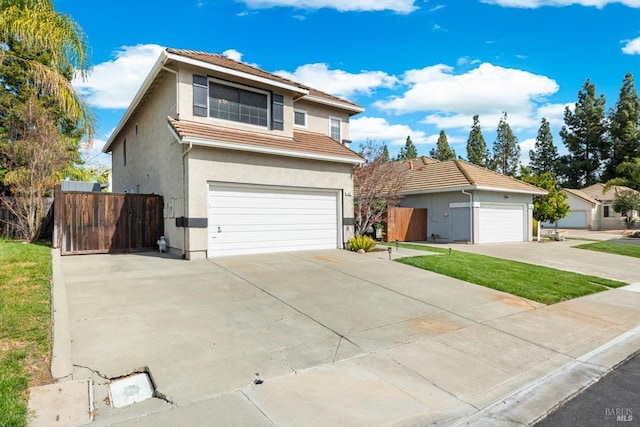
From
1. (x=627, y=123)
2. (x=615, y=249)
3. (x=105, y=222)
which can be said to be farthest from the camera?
(x=627, y=123)

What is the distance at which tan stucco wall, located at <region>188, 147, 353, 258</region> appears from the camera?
10539mm

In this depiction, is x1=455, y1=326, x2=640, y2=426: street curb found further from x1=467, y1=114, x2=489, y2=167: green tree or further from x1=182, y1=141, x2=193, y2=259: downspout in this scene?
x1=467, y1=114, x2=489, y2=167: green tree

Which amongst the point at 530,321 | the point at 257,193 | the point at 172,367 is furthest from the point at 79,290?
the point at 530,321

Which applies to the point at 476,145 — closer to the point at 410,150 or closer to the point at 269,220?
the point at 410,150

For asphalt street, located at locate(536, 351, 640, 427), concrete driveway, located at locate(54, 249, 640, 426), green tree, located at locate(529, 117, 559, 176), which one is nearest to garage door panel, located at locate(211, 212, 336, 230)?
concrete driveway, located at locate(54, 249, 640, 426)

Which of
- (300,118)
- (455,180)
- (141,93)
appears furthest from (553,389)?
(455,180)

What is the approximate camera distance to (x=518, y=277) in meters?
9.89

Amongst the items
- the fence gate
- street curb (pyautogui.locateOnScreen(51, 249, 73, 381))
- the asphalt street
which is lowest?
the asphalt street

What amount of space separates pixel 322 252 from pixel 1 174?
1418 centimetres

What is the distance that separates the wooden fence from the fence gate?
422 inches

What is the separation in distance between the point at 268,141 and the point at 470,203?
11.3m

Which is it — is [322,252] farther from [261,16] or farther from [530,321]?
[261,16]

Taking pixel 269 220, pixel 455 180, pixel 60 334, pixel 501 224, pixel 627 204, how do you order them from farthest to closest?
pixel 627 204 < pixel 501 224 < pixel 455 180 < pixel 269 220 < pixel 60 334

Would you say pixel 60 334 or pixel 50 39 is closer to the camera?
pixel 60 334
